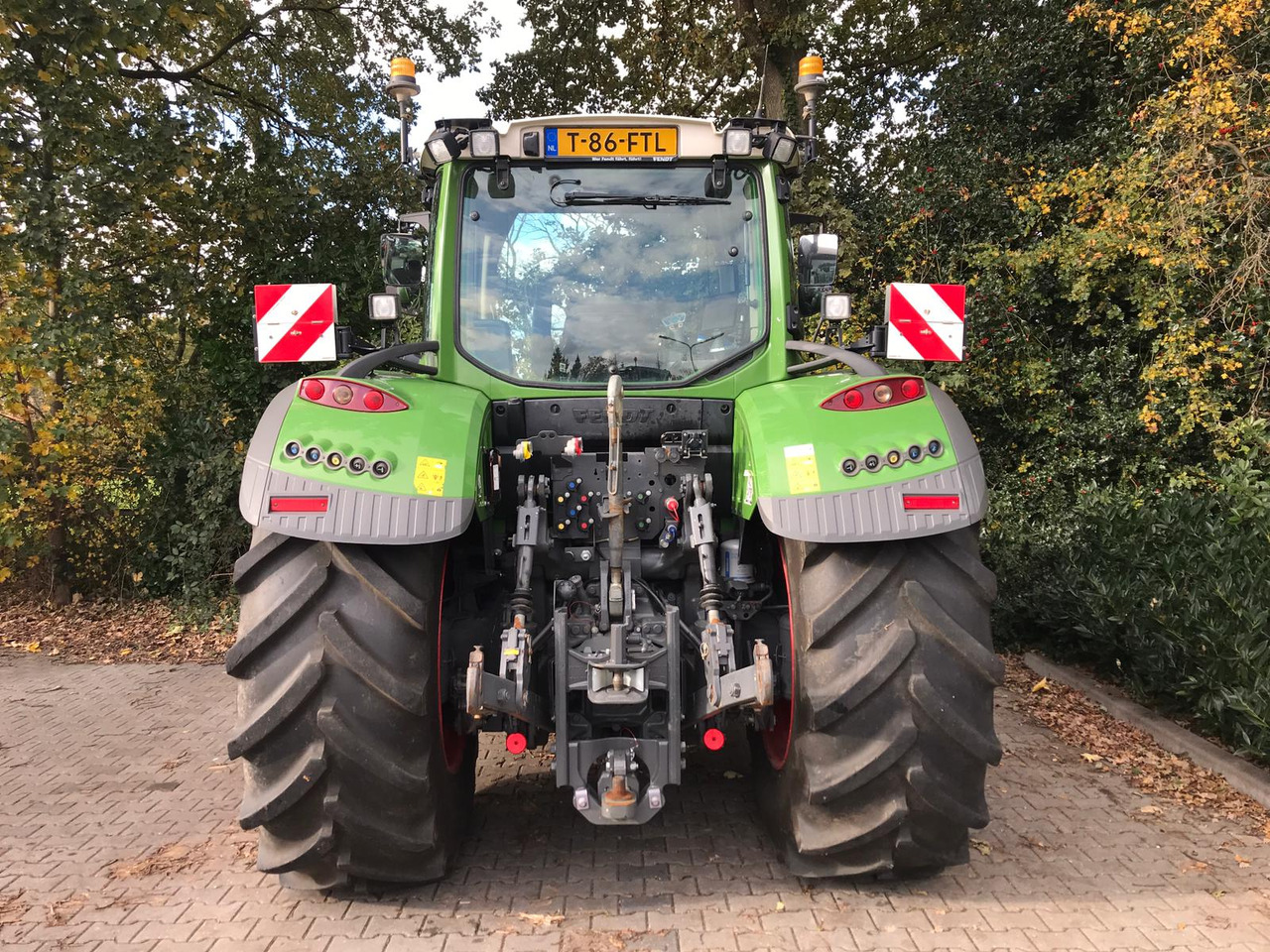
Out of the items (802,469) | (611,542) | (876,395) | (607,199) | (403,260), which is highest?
(607,199)

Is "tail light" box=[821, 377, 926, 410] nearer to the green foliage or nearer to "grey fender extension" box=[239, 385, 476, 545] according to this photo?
"grey fender extension" box=[239, 385, 476, 545]

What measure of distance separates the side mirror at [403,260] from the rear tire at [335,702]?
160 cm

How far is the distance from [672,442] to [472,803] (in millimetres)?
1642

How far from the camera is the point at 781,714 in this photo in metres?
2.97

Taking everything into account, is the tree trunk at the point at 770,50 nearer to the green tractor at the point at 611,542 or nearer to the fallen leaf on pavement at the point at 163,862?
the green tractor at the point at 611,542

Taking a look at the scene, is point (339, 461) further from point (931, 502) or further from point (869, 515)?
point (931, 502)

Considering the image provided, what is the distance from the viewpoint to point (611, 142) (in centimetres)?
340

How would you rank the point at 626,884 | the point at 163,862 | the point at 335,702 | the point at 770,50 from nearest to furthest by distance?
the point at 335,702 < the point at 626,884 < the point at 163,862 < the point at 770,50

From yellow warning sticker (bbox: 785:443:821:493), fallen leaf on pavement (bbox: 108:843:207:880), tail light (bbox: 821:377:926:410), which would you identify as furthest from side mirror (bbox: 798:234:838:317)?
fallen leaf on pavement (bbox: 108:843:207:880)

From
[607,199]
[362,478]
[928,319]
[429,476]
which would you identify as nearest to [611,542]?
[429,476]

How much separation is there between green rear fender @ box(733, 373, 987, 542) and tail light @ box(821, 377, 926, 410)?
0.02 metres

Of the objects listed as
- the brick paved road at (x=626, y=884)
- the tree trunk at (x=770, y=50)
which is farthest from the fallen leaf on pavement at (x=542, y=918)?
the tree trunk at (x=770, y=50)

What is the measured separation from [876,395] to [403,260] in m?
2.19

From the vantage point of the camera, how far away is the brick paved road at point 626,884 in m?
2.63
